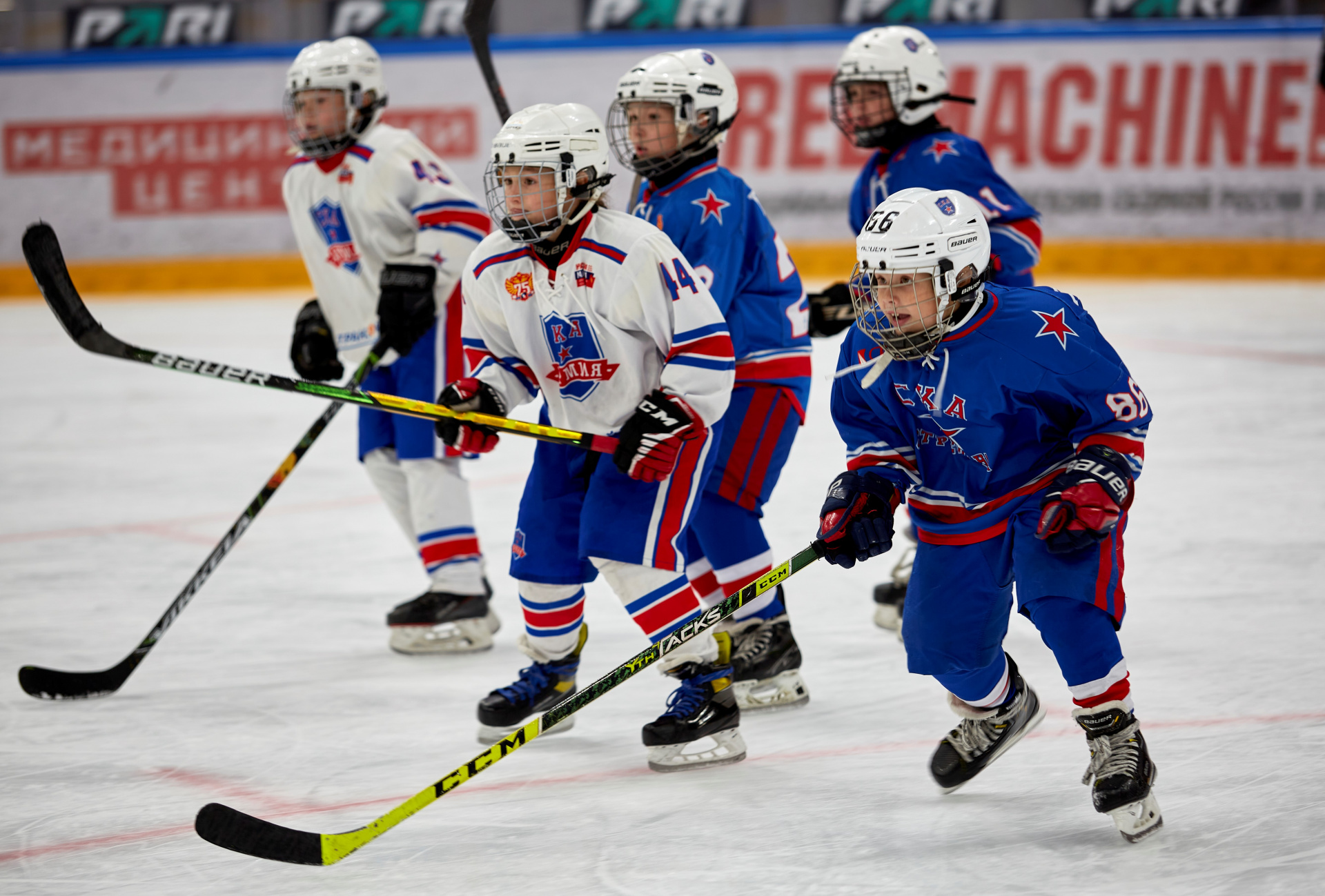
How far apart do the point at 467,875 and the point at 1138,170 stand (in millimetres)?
9131

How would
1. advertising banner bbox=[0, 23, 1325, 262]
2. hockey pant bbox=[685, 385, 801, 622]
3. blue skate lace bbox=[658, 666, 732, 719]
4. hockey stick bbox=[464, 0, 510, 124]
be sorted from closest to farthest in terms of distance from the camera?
blue skate lace bbox=[658, 666, 732, 719] < hockey pant bbox=[685, 385, 801, 622] < hockey stick bbox=[464, 0, 510, 124] < advertising banner bbox=[0, 23, 1325, 262]

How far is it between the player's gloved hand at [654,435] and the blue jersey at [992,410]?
0.98ft

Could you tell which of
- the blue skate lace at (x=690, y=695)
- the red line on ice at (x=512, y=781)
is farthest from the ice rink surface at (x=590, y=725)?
the blue skate lace at (x=690, y=695)

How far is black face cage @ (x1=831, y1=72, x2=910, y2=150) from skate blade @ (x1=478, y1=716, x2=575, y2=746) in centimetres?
161

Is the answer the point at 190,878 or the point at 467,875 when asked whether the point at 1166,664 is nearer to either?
the point at 467,875

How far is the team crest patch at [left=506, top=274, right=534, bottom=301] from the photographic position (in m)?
2.88

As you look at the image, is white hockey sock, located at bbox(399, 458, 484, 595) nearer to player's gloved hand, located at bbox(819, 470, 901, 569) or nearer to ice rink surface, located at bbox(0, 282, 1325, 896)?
ice rink surface, located at bbox(0, 282, 1325, 896)

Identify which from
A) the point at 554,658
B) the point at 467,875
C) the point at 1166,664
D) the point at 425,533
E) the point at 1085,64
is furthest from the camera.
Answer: the point at 1085,64

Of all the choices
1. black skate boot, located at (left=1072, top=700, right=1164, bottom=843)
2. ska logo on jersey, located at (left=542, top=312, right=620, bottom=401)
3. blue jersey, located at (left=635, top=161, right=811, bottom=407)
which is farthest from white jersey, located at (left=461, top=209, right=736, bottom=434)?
black skate boot, located at (left=1072, top=700, right=1164, bottom=843)

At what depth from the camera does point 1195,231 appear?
10445 mm

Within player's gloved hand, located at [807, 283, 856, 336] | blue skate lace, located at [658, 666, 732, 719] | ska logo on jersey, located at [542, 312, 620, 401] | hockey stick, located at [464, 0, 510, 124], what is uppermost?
hockey stick, located at [464, 0, 510, 124]

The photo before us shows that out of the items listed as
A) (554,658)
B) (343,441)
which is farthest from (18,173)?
(554,658)

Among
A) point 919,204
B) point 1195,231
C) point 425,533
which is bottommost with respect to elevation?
point 1195,231

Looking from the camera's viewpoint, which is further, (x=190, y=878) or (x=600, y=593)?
(x=600, y=593)
